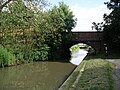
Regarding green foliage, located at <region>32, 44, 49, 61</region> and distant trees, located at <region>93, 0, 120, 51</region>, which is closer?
distant trees, located at <region>93, 0, 120, 51</region>

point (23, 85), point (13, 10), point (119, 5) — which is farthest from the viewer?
point (119, 5)

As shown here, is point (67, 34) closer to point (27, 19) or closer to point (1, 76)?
point (1, 76)

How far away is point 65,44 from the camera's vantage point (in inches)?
2179

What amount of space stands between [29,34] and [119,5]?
105ft

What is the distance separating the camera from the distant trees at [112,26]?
146 feet

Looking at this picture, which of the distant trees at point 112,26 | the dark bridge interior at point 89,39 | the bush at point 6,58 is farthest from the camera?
the dark bridge interior at point 89,39

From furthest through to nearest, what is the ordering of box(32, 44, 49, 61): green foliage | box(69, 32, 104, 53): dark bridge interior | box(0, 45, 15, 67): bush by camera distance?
box(69, 32, 104, 53): dark bridge interior, box(32, 44, 49, 61): green foliage, box(0, 45, 15, 67): bush

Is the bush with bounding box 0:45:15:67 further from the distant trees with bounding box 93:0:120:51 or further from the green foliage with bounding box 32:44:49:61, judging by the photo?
the distant trees with bounding box 93:0:120:51

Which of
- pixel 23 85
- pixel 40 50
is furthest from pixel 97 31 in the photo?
pixel 23 85

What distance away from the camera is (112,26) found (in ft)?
148

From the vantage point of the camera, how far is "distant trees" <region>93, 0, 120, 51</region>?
44484 millimetres

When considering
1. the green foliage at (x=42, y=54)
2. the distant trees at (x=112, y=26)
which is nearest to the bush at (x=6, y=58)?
the green foliage at (x=42, y=54)

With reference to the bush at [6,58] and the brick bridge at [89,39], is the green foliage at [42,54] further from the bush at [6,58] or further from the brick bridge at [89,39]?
the bush at [6,58]

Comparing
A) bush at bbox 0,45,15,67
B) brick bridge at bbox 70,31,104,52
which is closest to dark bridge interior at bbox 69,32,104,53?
brick bridge at bbox 70,31,104,52
